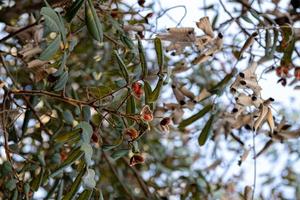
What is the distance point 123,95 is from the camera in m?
0.83

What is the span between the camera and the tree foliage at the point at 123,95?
0.80 m

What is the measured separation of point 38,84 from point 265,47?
1.34ft

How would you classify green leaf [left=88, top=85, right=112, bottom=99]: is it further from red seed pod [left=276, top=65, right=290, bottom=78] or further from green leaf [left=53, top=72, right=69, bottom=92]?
red seed pod [left=276, top=65, right=290, bottom=78]

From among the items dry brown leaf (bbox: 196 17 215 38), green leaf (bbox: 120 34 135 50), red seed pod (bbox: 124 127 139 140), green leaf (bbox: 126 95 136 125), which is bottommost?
red seed pod (bbox: 124 127 139 140)

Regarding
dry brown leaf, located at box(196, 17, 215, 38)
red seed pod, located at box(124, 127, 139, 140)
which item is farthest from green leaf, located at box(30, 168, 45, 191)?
dry brown leaf, located at box(196, 17, 215, 38)

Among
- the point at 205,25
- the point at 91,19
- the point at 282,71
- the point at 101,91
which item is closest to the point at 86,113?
the point at 101,91

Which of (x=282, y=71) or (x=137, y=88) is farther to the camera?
(x=282, y=71)

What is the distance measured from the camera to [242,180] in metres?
1.75

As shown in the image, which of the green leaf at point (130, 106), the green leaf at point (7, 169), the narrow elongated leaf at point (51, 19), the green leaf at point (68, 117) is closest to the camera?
the narrow elongated leaf at point (51, 19)

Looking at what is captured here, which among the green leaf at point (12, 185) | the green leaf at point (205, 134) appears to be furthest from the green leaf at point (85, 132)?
the green leaf at point (205, 134)

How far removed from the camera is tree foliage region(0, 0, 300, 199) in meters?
0.80

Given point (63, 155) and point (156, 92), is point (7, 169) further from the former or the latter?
point (156, 92)

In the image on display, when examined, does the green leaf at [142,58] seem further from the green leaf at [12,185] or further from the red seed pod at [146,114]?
the green leaf at [12,185]

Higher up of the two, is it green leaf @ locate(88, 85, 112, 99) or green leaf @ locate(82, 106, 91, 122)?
green leaf @ locate(88, 85, 112, 99)
